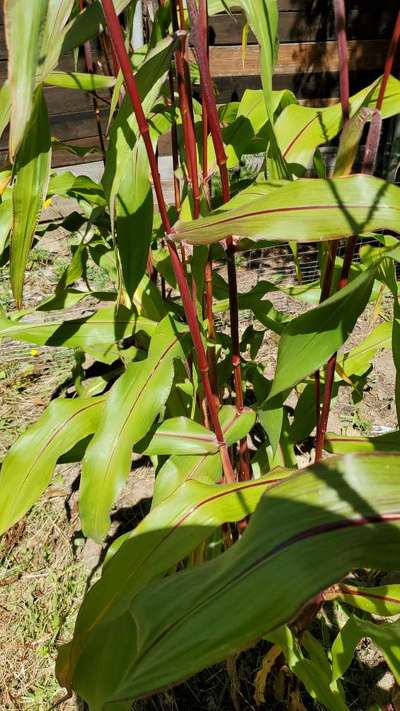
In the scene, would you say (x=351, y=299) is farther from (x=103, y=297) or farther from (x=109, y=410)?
(x=103, y=297)

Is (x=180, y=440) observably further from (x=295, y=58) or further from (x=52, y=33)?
(x=295, y=58)

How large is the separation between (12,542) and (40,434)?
2.68 feet

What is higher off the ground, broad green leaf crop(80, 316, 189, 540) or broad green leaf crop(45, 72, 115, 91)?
broad green leaf crop(45, 72, 115, 91)

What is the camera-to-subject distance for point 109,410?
3.27 ft

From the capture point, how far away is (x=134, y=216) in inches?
35.1

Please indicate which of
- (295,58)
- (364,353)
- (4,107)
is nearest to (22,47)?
(4,107)

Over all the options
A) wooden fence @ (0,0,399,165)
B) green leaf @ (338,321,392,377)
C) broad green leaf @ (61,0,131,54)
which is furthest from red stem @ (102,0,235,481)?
wooden fence @ (0,0,399,165)

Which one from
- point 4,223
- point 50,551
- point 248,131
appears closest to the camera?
point 248,131

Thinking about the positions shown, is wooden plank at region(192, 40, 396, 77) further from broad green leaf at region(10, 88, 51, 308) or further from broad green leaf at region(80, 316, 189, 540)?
broad green leaf at region(10, 88, 51, 308)

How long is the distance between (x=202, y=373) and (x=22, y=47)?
1.83 ft

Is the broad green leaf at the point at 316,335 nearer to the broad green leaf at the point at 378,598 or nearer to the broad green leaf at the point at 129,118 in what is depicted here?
the broad green leaf at the point at 129,118

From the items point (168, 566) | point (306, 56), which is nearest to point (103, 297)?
point (168, 566)

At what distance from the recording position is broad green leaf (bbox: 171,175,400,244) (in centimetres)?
62

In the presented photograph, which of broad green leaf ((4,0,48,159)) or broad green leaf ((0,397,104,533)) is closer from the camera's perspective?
broad green leaf ((4,0,48,159))
